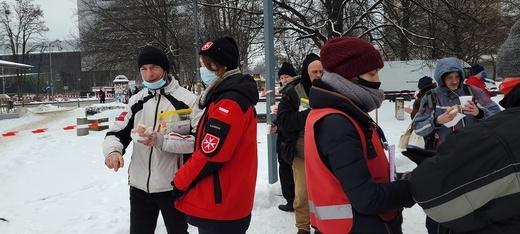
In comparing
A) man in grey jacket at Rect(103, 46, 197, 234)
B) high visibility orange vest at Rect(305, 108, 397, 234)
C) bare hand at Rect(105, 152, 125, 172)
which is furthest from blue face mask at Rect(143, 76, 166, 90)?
high visibility orange vest at Rect(305, 108, 397, 234)

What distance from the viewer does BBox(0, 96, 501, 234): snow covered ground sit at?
4.32m

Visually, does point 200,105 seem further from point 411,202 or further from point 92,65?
point 92,65

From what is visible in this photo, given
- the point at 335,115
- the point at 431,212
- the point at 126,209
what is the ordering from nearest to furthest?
the point at 431,212, the point at 335,115, the point at 126,209

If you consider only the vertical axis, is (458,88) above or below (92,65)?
below

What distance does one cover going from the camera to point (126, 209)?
4.83 m

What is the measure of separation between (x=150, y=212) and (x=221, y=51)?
1.44 meters

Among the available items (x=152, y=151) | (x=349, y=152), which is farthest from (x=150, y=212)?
(x=349, y=152)

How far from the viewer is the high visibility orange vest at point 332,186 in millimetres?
1655

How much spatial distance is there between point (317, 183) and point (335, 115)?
35cm

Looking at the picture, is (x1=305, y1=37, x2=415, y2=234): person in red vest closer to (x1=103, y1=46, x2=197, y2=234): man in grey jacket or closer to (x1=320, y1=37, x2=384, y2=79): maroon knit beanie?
(x1=320, y1=37, x2=384, y2=79): maroon knit beanie

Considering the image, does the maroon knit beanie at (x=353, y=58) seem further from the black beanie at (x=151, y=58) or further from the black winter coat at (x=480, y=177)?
the black beanie at (x=151, y=58)

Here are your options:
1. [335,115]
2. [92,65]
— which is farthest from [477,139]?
[92,65]

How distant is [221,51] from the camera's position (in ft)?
7.46

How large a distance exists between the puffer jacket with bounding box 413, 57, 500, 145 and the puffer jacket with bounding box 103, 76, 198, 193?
2147 mm
